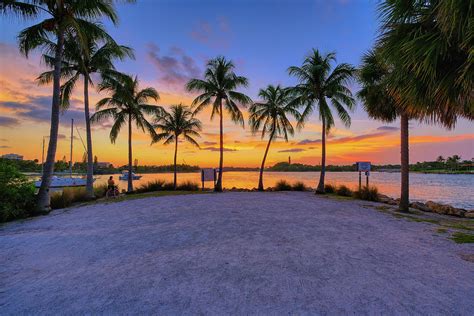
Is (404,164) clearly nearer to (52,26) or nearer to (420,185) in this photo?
(52,26)

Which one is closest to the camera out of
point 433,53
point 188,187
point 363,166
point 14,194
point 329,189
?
point 433,53

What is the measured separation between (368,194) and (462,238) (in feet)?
33.5

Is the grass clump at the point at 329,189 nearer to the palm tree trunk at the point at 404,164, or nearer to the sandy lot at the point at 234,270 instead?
the palm tree trunk at the point at 404,164

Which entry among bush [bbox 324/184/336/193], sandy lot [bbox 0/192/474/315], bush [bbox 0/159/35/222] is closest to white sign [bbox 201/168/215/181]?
bush [bbox 324/184/336/193]

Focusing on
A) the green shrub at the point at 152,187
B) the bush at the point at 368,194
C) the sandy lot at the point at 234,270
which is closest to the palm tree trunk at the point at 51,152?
the sandy lot at the point at 234,270

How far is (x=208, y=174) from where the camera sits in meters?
23.9

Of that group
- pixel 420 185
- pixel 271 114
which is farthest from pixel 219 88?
pixel 420 185

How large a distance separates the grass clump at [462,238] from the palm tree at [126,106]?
19906 mm

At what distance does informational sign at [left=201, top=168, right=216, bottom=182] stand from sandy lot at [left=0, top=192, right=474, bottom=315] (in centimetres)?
1567

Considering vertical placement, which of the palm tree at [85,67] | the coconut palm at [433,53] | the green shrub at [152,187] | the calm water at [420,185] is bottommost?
the calm water at [420,185]

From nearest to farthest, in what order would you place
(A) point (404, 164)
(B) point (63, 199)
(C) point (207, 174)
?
(A) point (404, 164), (B) point (63, 199), (C) point (207, 174)

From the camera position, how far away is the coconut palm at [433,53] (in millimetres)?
4862

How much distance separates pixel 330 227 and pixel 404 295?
4.18m

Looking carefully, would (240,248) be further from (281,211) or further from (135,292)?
(281,211)
